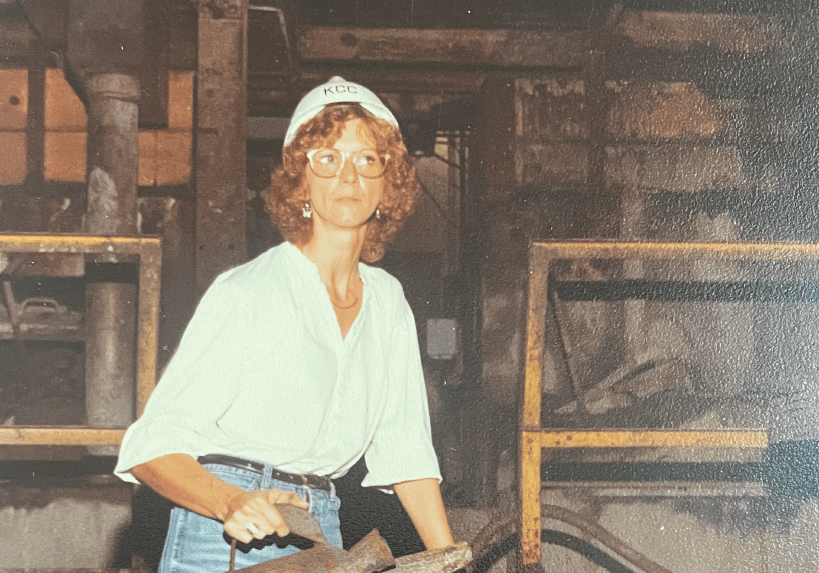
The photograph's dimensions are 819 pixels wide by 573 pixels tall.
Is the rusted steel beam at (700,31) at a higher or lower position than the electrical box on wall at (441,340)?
higher

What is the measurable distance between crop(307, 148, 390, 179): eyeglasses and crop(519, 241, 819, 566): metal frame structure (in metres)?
0.65

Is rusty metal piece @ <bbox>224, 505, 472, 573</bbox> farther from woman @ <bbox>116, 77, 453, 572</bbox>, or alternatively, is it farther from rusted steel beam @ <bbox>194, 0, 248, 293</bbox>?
rusted steel beam @ <bbox>194, 0, 248, 293</bbox>

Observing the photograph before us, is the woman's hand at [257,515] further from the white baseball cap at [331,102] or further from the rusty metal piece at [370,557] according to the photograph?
the white baseball cap at [331,102]

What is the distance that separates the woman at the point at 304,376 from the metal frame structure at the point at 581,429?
0.39 m

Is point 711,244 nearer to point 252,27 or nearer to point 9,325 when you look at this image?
point 252,27

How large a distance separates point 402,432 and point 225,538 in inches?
25.2

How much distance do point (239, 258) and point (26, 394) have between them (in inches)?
34.3

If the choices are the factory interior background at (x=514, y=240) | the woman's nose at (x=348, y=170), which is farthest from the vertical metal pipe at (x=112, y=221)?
the woman's nose at (x=348, y=170)

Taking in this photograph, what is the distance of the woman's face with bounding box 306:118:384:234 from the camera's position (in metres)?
2.56

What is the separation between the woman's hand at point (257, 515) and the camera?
2.07 metres

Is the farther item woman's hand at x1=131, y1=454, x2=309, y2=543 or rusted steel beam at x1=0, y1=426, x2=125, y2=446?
rusted steel beam at x1=0, y1=426, x2=125, y2=446

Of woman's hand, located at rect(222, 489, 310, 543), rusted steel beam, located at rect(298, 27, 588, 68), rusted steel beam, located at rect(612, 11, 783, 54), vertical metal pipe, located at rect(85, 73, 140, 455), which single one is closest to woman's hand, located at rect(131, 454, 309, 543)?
woman's hand, located at rect(222, 489, 310, 543)

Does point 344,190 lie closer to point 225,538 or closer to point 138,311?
point 138,311

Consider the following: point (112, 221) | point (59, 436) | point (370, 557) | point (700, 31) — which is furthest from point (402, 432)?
point (700, 31)
